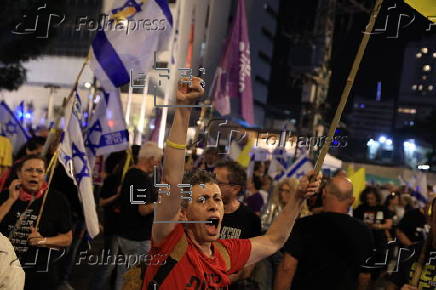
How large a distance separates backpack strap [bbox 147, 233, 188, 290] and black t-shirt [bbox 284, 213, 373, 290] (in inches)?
73.3

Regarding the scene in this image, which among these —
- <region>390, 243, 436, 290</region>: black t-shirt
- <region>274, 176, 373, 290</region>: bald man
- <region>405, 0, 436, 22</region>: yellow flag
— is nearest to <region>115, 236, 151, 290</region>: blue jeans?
<region>274, 176, 373, 290</region>: bald man

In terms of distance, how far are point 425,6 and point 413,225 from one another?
546 centimetres

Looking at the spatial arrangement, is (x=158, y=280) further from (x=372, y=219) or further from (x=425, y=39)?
(x=372, y=219)

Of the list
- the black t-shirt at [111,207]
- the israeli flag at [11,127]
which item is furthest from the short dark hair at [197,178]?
the israeli flag at [11,127]

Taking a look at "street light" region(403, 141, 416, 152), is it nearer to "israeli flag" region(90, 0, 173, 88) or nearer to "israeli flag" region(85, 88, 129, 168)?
"israeli flag" region(90, 0, 173, 88)

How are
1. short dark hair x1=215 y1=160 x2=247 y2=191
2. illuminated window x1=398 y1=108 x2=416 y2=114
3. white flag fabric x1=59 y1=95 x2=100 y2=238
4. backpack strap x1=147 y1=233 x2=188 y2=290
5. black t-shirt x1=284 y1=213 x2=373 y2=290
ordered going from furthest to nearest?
white flag fabric x1=59 y1=95 x2=100 y2=238, illuminated window x1=398 y1=108 x2=416 y2=114, short dark hair x1=215 y1=160 x2=247 y2=191, black t-shirt x1=284 y1=213 x2=373 y2=290, backpack strap x1=147 y1=233 x2=188 y2=290

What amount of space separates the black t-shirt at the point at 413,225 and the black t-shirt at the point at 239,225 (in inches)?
165

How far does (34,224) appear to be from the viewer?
16.0 ft

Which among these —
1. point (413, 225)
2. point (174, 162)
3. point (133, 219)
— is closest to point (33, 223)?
point (133, 219)

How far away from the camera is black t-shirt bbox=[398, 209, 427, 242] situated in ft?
27.8

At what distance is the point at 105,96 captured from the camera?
6867mm

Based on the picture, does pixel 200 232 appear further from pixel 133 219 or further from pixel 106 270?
pixel 106 270

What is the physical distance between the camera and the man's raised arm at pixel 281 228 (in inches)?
134

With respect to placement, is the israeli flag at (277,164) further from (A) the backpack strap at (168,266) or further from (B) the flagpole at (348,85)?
(A) the backpack strap at (168,266)
